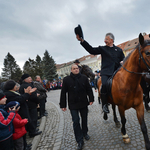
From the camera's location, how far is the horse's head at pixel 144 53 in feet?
7.02

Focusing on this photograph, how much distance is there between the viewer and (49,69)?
131 feet

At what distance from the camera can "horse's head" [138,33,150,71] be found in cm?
214

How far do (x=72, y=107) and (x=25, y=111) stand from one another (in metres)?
1.41

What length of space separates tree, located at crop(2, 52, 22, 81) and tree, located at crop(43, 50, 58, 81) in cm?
1118

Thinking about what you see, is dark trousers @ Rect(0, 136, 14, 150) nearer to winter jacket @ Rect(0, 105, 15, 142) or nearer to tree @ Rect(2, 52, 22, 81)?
winter jacket @ Rect(0, 105, 15, 142)

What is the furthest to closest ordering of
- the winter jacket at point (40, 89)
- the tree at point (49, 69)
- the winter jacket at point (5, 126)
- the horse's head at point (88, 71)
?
1. the tree at point (49, 69)
2. the horse's head at point (88, 71)
3. the winter jacket at point (40, 89)
4. the winter jacket at point (5, 126)

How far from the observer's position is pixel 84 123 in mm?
3516

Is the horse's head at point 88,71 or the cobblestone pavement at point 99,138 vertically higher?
the horse's head at point 88,71

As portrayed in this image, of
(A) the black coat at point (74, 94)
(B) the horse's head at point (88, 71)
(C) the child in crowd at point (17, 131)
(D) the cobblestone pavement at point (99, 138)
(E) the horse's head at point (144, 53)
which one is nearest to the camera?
(E) the horse's head at point (144, 53)

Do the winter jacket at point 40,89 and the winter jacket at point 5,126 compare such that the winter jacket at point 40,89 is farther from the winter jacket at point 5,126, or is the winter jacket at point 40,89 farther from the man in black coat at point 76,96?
the winter jacket at point 5,126

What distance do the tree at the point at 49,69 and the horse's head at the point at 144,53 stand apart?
38469 millimetres

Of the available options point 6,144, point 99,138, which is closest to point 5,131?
point 6,144

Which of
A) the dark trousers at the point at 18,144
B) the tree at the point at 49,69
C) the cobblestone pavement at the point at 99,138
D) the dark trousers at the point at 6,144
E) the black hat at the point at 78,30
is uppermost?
the tree at the point at 49,69

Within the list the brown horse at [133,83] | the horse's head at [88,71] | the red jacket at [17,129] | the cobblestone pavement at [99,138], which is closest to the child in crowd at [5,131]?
the red jacket at [17,129]
